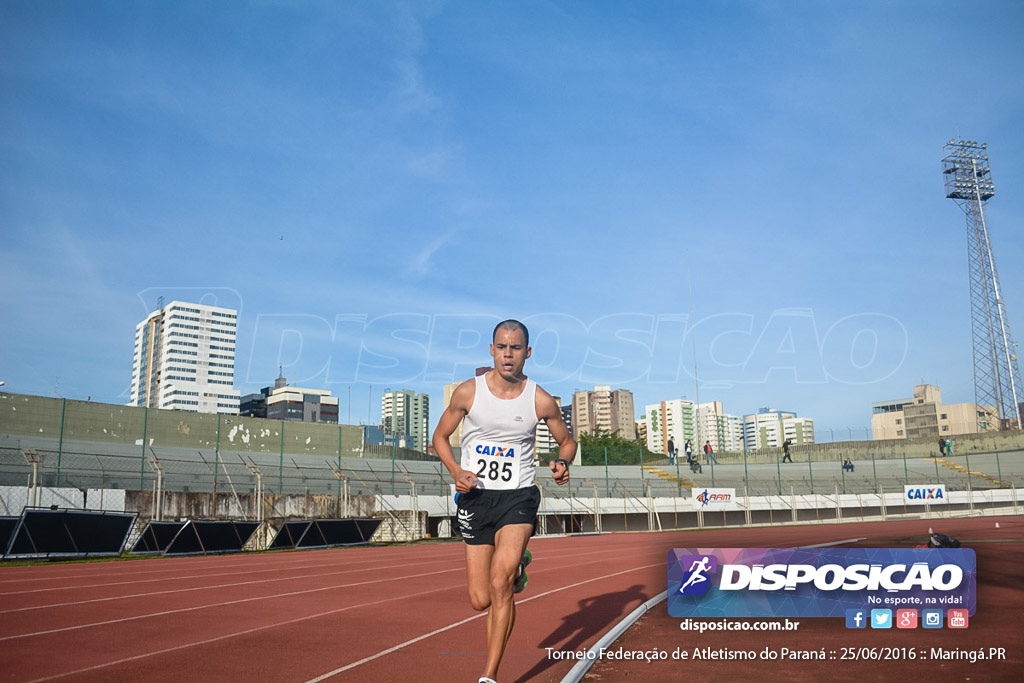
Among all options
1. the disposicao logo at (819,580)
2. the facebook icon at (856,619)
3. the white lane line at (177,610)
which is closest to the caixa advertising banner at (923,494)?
the white lane line at (177,610)

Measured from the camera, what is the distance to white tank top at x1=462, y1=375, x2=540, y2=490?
481cm

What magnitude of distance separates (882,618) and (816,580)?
49cm

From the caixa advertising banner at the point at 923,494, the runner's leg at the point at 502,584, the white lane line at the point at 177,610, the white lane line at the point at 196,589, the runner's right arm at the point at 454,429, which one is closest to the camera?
the runner's leg at the point at 502,584

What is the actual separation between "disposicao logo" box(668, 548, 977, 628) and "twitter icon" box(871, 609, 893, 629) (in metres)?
0.02

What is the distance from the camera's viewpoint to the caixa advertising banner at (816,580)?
5336 millimetres

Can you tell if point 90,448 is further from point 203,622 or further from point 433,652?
point 433,652

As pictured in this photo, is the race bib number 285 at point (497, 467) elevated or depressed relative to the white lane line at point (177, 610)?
elevated

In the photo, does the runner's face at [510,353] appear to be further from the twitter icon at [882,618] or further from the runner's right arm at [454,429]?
the twitter icon at [882,618]

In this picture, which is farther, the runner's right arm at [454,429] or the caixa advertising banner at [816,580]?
the caixa advertising banner at [816,580]

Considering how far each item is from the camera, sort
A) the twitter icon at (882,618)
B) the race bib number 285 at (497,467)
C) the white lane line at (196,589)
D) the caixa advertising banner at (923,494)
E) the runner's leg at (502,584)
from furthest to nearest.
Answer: the caixa advertising banner at (923,494), the white lane line at (196,589), the twitter icon at (882,618), the race bib number 285 at (497,467), the runner's leg at (502,584)

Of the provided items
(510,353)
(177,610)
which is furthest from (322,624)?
(510,353)

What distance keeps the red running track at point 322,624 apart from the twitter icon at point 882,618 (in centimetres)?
36

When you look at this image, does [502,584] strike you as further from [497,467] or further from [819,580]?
[819,580]

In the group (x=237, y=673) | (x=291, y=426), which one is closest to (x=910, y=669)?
(x=237, y=673)
